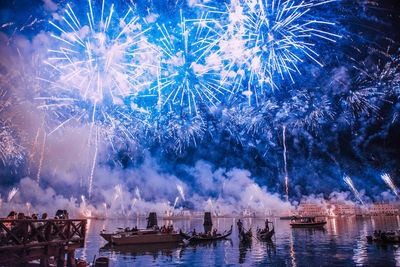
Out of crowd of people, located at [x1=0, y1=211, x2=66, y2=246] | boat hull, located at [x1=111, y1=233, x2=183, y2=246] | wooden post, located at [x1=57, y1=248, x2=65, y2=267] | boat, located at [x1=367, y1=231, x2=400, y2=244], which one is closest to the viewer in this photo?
crowd of people, located at [x1=0, y1=211, x2=66, y2=246]

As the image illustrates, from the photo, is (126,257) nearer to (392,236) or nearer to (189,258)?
(189,258)

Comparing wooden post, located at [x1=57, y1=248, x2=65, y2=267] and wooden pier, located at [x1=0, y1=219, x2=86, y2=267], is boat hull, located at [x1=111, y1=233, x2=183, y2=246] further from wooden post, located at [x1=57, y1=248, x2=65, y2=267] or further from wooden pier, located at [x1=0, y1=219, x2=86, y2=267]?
wooden post, located at [x1=57, y1=248, x2=65, y2=267]

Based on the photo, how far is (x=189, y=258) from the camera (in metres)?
25.6

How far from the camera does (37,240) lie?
11.4 meters

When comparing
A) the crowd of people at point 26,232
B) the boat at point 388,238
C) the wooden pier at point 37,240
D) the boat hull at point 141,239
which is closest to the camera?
the wooden pier at point 37,240

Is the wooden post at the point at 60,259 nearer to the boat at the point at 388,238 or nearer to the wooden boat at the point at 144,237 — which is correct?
the wooden boat at the point at 144,237

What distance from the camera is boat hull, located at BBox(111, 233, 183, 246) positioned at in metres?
36.2

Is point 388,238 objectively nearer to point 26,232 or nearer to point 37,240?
point 37,240

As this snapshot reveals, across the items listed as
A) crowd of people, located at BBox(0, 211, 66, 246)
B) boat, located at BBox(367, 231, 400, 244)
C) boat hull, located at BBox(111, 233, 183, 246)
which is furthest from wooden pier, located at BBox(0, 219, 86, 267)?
boat, located at BBox(367, 231, 400, 244)

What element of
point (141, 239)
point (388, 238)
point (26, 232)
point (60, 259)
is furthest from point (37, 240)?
point (388, 238)

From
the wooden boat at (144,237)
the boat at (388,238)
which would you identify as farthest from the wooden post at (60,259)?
→ the boat at (388,238)

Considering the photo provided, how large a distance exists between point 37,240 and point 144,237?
89.8 ft

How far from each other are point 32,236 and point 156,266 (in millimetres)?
13017

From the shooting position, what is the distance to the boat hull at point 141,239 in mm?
36156
